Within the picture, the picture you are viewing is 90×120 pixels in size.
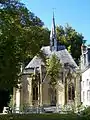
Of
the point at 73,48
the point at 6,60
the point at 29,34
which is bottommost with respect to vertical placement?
the point at 6,60

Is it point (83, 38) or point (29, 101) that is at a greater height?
point (83, 38)

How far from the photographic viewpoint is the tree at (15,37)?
23938 millimetres

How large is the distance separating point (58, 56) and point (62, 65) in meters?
3.38

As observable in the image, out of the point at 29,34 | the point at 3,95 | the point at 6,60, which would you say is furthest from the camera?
the point at 3,95

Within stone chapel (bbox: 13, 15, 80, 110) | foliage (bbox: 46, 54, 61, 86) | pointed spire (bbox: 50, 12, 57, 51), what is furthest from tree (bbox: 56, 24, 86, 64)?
foliage (bbox: 46, 54, 61, 86)

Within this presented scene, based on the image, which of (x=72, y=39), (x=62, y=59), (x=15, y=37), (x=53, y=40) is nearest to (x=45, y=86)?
(x=62, y=59)

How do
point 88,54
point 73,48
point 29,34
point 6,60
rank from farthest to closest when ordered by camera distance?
point 73,48 < point 88,54 < point 29,34 < point 6,60

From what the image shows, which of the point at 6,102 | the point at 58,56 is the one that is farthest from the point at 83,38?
the point at 6,102

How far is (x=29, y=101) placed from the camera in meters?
65.3

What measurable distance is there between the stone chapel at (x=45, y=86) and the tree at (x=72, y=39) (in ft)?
38.3

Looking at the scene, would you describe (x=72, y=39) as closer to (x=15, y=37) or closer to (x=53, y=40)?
(x=53, y=40)

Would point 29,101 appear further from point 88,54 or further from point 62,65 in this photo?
point 88,54

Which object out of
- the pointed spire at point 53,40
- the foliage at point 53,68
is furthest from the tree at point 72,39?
the foliage at point 53,68

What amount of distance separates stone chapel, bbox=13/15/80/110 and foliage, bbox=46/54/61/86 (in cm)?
151
